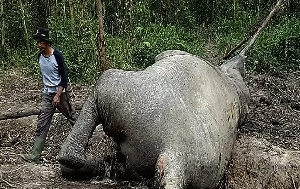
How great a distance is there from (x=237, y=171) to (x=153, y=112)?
182 centimetres

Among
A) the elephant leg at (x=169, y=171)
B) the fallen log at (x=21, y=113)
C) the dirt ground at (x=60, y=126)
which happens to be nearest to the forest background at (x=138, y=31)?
the dirt ground at (x=60, y=126)

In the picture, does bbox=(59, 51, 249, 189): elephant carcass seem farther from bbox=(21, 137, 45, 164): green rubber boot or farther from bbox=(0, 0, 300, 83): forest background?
bbox=(0, 0, 300, 83): forest background

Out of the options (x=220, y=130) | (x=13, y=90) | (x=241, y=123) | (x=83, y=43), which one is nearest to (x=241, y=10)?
(x=83, y=43)

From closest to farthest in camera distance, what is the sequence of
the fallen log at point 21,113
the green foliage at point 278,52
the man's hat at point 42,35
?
the man's hat at point 42,35
the fallen log at point 21,113
the green foliage at point 278,52

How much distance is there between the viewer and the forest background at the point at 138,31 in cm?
1136

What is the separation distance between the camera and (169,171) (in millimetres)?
4473

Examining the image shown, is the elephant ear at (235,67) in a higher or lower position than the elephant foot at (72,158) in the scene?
lower

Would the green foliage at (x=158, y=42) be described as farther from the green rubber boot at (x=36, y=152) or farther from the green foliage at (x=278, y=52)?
the green rubber boot at (x=36, y=152)

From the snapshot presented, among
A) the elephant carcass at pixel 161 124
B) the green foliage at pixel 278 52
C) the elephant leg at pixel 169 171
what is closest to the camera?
the elephant leg at pixel 169 171

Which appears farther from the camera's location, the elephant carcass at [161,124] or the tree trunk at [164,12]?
the tree trunk at [164,12]

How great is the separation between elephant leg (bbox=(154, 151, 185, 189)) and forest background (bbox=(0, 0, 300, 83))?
4.60 m

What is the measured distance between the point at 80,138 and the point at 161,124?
70cm

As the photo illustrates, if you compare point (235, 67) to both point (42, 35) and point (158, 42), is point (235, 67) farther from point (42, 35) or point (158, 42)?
point (158, 42)

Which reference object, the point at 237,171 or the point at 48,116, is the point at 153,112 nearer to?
the point at 237,171
